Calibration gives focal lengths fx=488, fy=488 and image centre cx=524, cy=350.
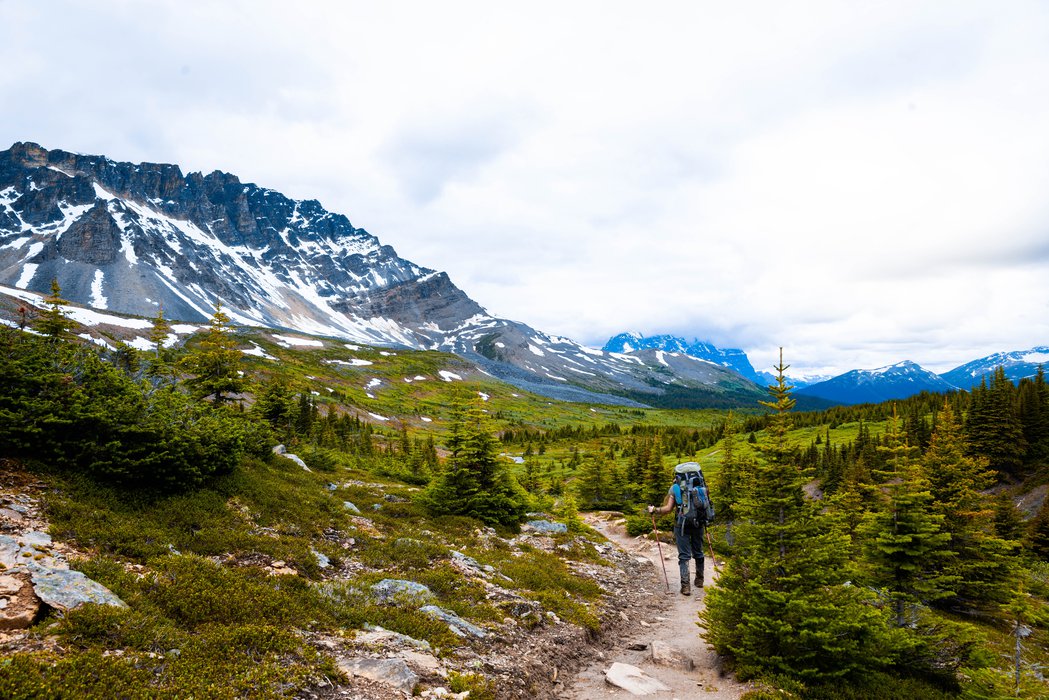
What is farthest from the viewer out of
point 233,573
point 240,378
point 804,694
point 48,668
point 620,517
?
point 620,517

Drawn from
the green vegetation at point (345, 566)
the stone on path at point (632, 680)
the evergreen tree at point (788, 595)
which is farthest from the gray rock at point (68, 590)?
the evergreen tree at point (788, 595)

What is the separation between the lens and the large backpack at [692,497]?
15727mm

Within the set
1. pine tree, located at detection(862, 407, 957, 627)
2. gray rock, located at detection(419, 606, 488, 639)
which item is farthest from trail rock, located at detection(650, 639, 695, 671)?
pine tree, located at detection(862, 407, 957, 627)

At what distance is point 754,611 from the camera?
968 cm

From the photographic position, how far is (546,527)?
2258 cm

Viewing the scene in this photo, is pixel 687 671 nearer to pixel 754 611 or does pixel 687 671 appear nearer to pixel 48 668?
pixel 754 611

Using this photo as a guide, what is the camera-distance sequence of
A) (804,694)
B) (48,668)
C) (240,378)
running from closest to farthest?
(48,668) → (804,694) → (240,378)

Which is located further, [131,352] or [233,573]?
[131,352]

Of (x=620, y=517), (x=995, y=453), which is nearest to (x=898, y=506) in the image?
(x=620, y=517)

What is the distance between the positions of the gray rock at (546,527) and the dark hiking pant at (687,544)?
672cm

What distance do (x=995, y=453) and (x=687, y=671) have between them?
4992 cm

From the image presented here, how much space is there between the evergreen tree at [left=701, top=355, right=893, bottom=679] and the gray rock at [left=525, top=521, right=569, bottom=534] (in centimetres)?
1200

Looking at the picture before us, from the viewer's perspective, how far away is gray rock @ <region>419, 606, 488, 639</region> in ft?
33.2

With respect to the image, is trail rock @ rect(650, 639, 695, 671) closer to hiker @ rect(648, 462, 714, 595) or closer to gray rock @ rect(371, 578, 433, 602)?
hiker @ rect(648, 462, 714, 595)
